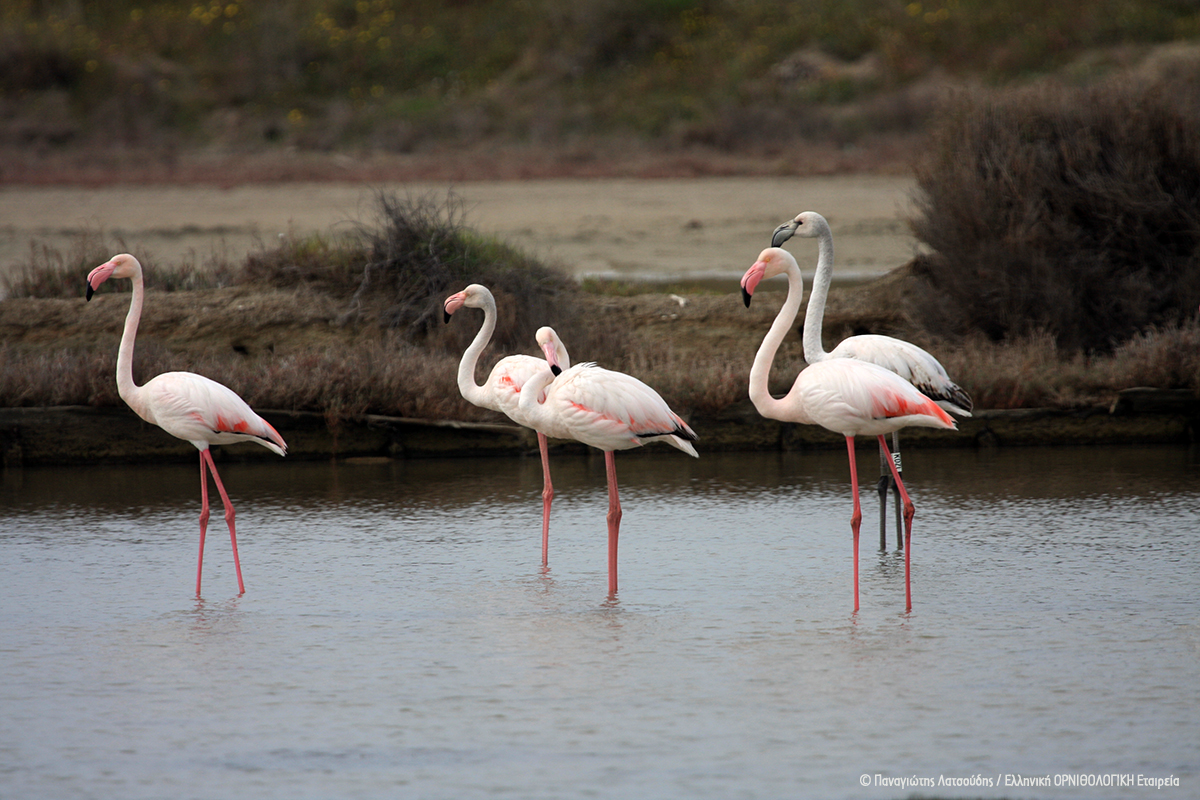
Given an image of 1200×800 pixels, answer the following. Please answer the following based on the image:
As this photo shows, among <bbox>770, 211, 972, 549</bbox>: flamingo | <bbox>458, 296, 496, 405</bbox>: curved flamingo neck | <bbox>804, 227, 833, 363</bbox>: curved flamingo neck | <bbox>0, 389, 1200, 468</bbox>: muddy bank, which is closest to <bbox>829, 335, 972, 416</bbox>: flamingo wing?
<bbox>770, 211, 972, 549</bbox>: flamingo

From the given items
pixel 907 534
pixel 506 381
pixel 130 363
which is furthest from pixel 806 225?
pixel 130 363

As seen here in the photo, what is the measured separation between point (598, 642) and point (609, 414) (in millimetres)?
1402

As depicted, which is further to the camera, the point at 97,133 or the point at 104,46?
the point at 104,46

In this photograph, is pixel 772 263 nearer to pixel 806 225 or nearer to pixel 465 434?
pixel 806 225

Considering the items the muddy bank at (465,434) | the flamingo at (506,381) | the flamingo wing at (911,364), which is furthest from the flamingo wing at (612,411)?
the muddy bank at (465,434)

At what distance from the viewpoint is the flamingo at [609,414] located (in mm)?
6484

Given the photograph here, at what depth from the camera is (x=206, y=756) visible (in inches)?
172

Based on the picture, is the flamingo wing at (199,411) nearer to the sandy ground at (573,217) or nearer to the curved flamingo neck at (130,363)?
the curved flamingo neck at (130,363)

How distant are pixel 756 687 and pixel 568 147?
2495 cm

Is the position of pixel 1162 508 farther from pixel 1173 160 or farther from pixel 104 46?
pixel 104 46

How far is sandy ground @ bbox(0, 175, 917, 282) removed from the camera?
17594mm

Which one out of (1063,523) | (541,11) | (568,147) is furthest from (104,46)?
(1063,523)

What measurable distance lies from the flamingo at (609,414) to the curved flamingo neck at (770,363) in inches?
17.2

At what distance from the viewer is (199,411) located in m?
6.61
